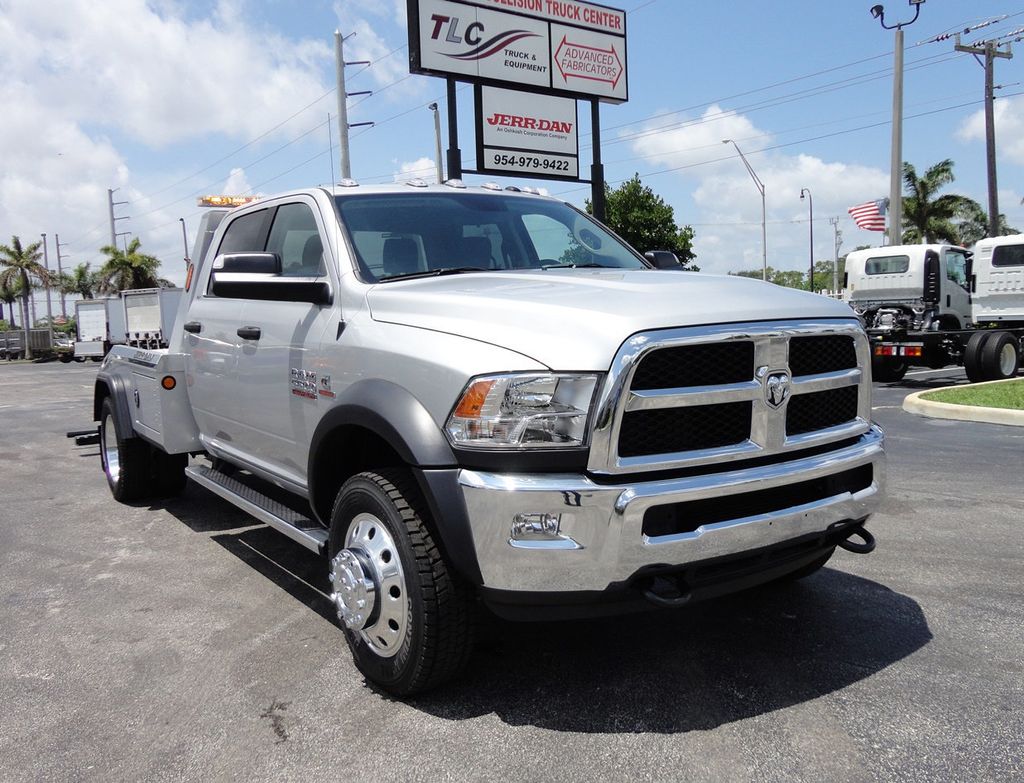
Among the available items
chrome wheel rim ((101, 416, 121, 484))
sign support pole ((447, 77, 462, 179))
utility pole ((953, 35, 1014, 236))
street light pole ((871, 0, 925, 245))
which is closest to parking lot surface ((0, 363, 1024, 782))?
chrome wheel rim ((101, 416, 121, 484))

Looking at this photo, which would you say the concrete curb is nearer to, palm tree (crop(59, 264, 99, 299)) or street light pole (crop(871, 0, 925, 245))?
street light pole (crop(871, 0, 925, 245))

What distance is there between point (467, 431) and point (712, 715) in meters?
1.31

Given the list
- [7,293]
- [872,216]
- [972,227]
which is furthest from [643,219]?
[7,293]

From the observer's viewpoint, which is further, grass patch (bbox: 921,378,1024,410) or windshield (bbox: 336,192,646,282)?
grass patch (bbox: 921,378,1024,410)

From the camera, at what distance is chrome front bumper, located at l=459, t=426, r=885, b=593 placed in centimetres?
266

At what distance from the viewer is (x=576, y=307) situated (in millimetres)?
2918

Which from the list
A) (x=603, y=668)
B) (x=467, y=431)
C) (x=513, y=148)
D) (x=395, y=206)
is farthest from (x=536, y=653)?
(x=513, y=148)

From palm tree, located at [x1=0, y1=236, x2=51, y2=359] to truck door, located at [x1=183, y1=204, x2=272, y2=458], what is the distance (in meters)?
62.3

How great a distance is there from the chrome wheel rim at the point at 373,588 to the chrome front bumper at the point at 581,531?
45 cm

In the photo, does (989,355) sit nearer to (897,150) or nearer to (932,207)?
(897,150)

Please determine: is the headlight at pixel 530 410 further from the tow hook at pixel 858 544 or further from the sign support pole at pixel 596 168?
the sign support pole at pixel 596 168

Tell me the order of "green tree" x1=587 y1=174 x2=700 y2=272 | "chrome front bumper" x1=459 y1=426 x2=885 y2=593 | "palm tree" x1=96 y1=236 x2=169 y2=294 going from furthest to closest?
1. "palm tree" x1=96 y1=236 x2=169 y2=294
2. "green tree" x1=587 y1=174 x2=700 y2=272
3. "chrome front bumper" x1=459 y1=426 x2=885 y2=593

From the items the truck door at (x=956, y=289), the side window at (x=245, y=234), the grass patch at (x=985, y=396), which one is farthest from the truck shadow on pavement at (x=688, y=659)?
the truck door at (x=956, y=289)

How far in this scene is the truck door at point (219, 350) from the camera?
15.3 ft
